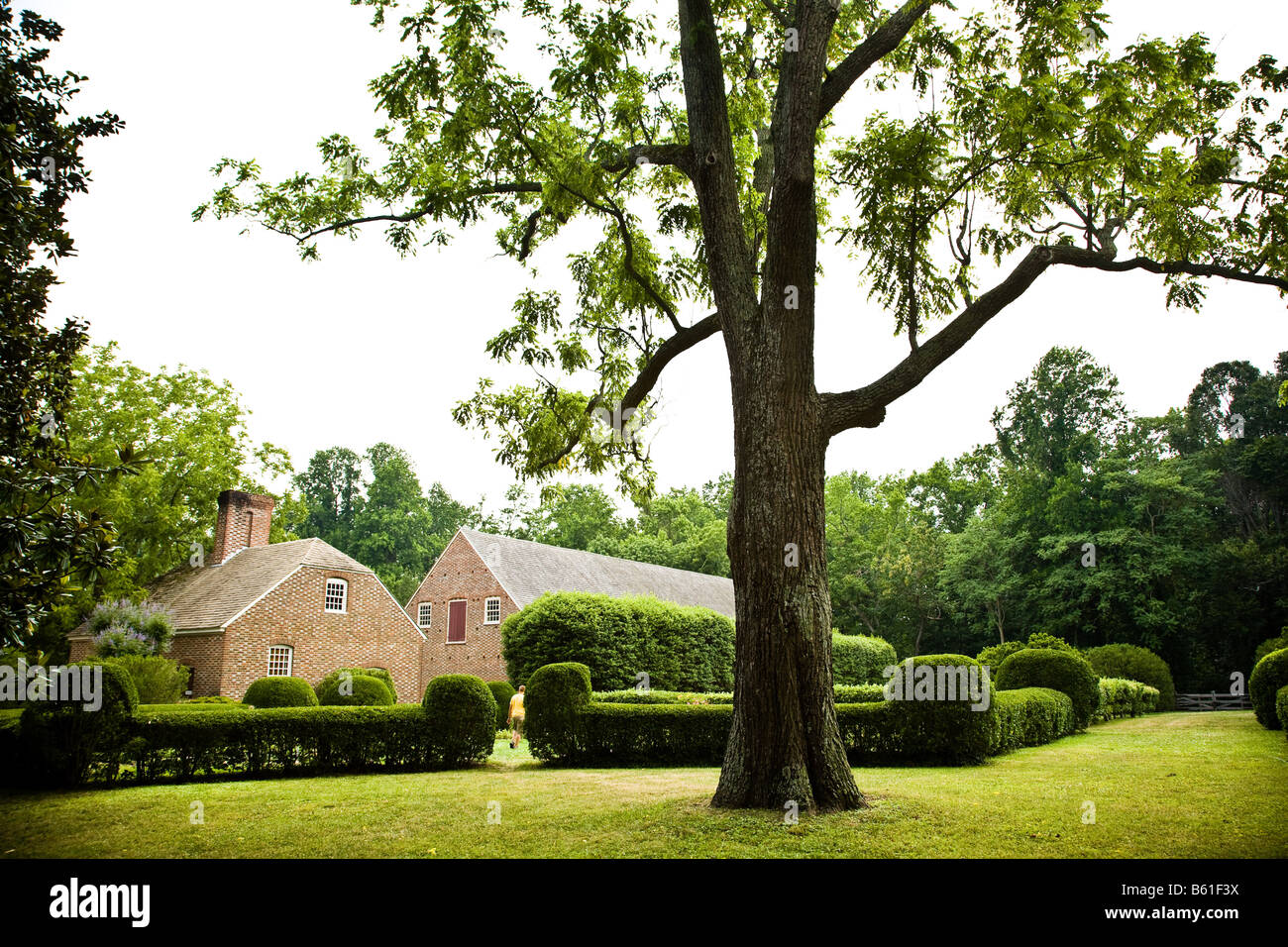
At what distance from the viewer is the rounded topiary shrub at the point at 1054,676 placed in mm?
19625

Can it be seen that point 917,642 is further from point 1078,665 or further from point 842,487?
point 1078,665

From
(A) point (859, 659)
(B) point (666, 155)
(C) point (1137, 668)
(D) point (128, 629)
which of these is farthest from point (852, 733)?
(C) point (1137, 668)

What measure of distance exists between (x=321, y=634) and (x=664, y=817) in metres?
23.5

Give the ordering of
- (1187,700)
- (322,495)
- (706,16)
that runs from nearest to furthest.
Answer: (706,16), (1187,700), (322,495)

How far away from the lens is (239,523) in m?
31.0

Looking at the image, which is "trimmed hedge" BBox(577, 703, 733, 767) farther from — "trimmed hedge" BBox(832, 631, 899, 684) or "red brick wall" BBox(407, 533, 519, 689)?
"trimmed hedge" BBox(832, 631, 899, 684)

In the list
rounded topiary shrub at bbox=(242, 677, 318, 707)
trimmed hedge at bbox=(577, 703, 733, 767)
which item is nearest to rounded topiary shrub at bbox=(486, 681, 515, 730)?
rounded topiary shrub at bbox=(242, 677, 318, 707)

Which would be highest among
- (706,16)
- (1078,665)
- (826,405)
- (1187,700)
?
(706,16)

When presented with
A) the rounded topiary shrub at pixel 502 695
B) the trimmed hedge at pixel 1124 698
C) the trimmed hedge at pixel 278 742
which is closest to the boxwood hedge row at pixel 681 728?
the trimmed hedge at pixel 278 742

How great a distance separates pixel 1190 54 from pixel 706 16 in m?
5.47

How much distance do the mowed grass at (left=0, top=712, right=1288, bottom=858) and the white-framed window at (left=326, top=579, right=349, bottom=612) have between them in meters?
17.2

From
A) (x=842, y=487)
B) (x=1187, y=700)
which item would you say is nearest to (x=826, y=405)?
(x=1187, y=700)

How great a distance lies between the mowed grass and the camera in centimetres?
624
